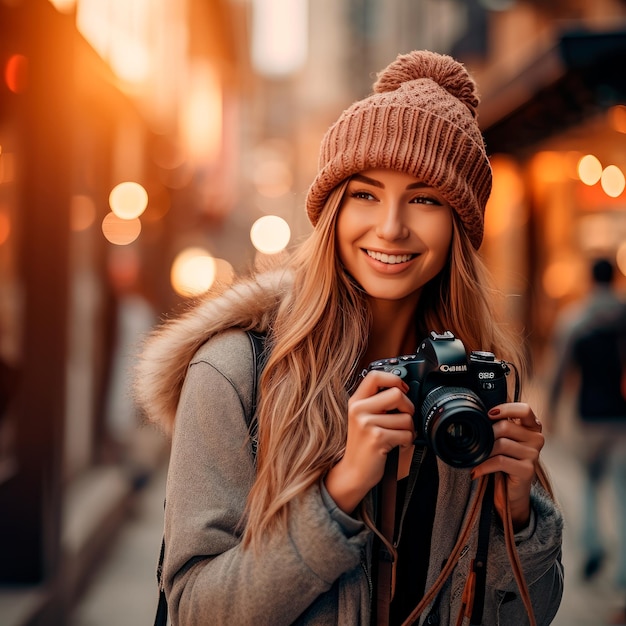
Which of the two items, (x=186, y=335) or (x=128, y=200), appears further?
(x=128, y=200)

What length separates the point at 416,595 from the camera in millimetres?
1711

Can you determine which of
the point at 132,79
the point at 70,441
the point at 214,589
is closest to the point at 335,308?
the point at 214,589

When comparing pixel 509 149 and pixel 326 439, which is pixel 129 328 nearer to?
pixel 326 439

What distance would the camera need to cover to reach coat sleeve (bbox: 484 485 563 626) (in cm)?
170

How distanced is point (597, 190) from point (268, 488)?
9610 mm

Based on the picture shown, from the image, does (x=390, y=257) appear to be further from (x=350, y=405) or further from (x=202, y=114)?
(x=202, y=114)

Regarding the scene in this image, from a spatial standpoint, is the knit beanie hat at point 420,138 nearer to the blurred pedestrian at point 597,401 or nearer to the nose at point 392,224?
the nose at point 392,224

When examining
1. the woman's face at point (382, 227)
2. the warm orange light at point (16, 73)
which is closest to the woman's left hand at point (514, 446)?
the woman's face at point (382, 227)

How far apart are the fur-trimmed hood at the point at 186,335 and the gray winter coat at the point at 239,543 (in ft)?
0.14

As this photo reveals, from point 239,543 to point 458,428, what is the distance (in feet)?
1.55

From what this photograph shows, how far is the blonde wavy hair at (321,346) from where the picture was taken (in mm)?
1559

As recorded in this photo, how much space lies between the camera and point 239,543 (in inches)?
60.9

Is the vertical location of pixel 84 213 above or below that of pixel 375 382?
above

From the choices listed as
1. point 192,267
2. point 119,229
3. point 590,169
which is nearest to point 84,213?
point 119,229
